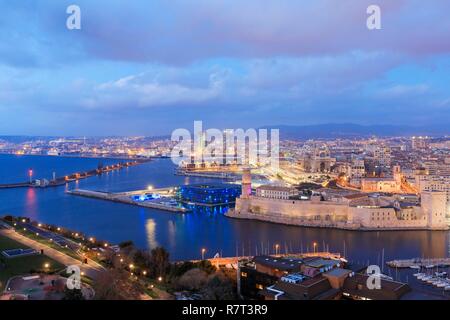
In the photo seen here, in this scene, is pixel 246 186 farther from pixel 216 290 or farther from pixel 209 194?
pixel 216 290

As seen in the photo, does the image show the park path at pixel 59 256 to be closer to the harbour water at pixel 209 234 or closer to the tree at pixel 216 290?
the tree at pixel 216 290

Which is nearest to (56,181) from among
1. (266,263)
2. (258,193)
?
(258,193)

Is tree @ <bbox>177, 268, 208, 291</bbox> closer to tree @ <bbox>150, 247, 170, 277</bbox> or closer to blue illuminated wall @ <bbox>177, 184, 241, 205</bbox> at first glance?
tree @ <bbox>150, 247, 170, 277</bbox>

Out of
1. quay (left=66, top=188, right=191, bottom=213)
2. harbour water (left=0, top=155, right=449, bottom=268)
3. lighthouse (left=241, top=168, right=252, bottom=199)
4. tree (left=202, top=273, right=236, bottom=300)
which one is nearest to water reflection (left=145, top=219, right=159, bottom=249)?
harbour water (left=0, top=155, right=449, bottom=268)

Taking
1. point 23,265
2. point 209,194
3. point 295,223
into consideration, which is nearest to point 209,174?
point 209,194

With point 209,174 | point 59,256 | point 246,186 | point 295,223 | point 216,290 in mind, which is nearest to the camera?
point 216,290

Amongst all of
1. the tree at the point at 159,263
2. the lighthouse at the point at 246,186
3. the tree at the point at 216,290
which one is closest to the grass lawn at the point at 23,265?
the tree at the point at 159,263
